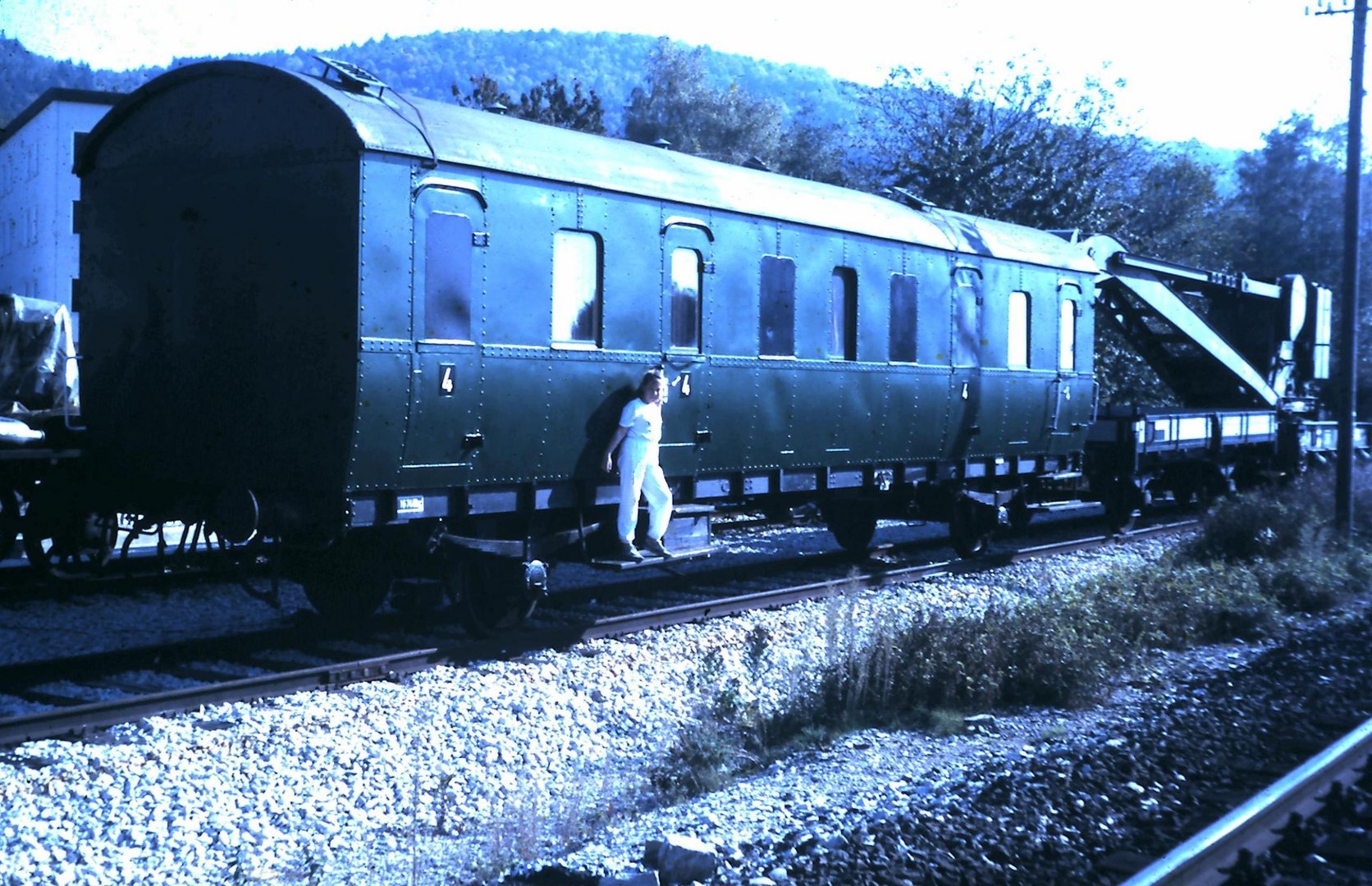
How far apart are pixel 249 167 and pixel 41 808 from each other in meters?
4.43

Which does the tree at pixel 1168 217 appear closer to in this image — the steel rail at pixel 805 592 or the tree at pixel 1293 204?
the tree at pixel 1293 204

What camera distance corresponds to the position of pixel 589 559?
34.0ft

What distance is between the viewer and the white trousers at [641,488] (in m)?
9.81

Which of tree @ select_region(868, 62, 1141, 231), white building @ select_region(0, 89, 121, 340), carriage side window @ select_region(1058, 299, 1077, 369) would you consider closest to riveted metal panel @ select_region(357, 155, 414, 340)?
carriage side window @ select_region(1058, 299, 1077, 369)

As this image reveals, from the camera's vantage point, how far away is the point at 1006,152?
2742 cm

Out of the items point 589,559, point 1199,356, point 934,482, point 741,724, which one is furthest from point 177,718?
point 1199,356

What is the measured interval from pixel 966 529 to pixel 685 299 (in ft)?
19.1

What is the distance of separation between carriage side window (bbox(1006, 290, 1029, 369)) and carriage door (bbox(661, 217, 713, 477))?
527cm

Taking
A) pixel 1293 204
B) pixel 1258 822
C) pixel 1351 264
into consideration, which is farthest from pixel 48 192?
pixel 1293 204

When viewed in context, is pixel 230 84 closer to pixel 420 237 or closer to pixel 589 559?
pixel 420 237

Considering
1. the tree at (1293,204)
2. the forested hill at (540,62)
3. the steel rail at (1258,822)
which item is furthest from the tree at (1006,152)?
the forested hill at (540,62)

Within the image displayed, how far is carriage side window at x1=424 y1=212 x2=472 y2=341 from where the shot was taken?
8492mm

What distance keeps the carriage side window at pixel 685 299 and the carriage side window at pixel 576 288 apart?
868mm

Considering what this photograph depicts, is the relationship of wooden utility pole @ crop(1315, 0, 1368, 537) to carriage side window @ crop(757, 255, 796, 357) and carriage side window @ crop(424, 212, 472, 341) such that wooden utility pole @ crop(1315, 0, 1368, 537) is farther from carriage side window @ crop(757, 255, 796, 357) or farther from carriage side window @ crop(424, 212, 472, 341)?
carriage side window @ crop(424, 212, 472, 341)
